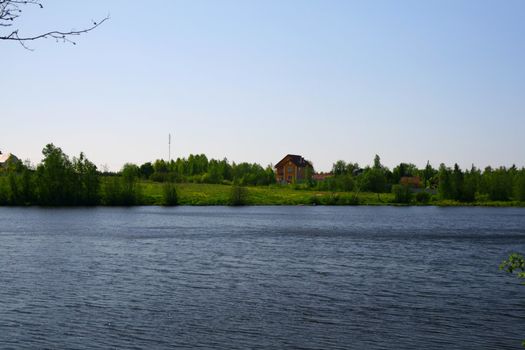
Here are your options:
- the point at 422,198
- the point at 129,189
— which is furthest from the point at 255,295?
the point at 422,198

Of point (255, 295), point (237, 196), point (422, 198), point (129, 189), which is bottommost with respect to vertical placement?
point (255, 295)

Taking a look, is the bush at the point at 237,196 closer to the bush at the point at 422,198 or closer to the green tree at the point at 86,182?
the green tree at the point at 86,182

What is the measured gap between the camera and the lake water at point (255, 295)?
23984 mm

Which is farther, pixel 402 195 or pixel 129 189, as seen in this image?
pixel 402 195

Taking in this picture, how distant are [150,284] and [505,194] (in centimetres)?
16719

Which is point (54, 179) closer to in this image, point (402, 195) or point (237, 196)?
point (237, 196)

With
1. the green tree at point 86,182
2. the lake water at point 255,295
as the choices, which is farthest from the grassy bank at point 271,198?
the lake water at point 255,295

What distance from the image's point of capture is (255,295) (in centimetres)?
3228

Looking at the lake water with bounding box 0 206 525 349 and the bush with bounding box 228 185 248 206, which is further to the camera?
the bush with bounding box 228 185 248 206

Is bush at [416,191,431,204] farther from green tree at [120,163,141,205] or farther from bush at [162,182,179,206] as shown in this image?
green tree at [120,163,141,205]

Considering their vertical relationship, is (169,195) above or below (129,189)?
below

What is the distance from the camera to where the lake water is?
23984 millimetres

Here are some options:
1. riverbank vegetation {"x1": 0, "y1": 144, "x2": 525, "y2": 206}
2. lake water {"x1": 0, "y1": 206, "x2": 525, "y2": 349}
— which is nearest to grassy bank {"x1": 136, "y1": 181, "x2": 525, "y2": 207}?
riverbank vegetation {"x1": 0, "y1": 144, "x2": 525, "y2": 206}

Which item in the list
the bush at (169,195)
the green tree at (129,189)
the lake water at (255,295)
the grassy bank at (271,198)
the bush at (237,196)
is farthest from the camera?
the grassy bank at (271,198)
